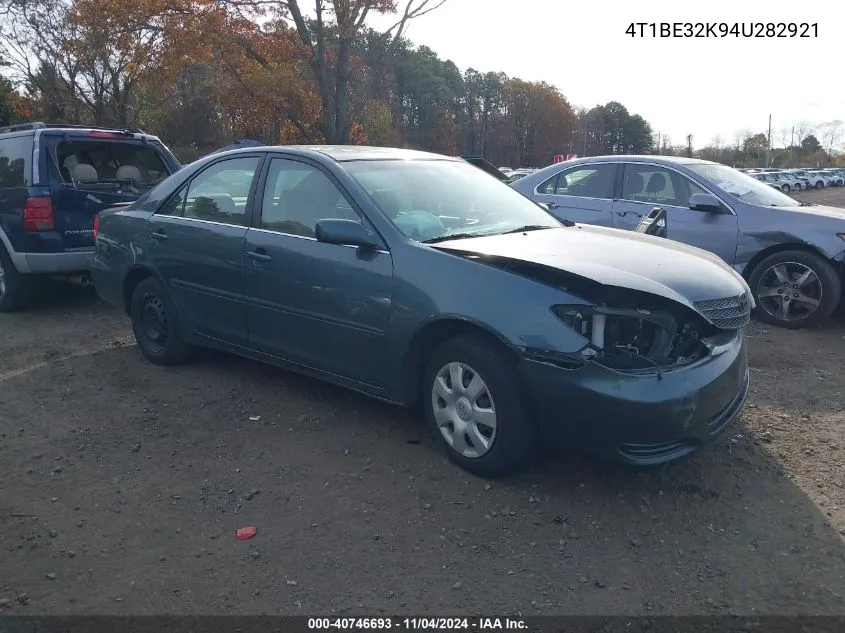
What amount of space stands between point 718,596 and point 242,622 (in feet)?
5.89

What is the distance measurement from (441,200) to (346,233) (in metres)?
0.78

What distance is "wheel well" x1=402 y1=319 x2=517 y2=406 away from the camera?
3.58 metres

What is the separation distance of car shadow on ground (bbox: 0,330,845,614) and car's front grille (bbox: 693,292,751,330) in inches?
29.2

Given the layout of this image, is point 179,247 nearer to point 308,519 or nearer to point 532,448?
point 308,519

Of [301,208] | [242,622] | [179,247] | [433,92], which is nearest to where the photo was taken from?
[242,622]

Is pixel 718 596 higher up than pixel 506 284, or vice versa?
pixel 506 284

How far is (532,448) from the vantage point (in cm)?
348

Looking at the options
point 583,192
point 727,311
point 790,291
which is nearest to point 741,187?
point 790,291

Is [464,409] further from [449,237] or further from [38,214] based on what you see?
[38,214]

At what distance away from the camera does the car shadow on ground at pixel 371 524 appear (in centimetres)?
280

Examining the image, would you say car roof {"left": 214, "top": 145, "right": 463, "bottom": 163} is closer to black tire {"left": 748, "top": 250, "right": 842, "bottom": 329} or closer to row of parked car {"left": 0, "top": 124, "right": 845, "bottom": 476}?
row of parked car {"left": 0, "top": 124, "right": 845, "bottom": 476}

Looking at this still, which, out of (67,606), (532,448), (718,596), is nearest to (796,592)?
(718,596)

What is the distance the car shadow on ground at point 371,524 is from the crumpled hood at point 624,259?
94 cm

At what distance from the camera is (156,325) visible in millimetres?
5562
